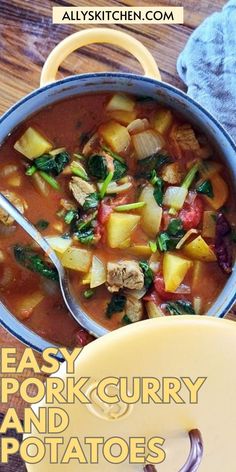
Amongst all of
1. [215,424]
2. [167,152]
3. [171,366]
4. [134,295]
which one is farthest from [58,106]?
[215,424]

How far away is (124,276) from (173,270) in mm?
114

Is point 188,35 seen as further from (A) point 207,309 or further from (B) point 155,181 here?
(A) point 207,309

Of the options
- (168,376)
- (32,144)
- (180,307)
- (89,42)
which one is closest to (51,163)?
(32,144)

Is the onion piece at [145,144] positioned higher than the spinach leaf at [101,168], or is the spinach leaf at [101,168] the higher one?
the onion piece at [145,144]

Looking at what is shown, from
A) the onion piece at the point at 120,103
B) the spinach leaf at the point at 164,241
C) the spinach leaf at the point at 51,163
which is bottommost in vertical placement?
the spinach leaf at the point at 164,241

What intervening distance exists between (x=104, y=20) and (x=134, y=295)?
667 mm

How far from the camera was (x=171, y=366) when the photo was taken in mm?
1782

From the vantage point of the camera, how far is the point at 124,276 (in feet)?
6.47

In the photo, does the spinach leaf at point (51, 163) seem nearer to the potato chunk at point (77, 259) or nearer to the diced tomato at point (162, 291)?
the potato chunk at point (77, 259)

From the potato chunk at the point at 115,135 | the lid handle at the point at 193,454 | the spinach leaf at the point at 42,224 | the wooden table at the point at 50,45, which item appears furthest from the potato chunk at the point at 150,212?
the lid handle at the point at 193,454

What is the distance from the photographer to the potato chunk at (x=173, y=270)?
2006 mm

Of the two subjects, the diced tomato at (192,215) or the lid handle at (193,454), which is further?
the diced tomato at (192,215)

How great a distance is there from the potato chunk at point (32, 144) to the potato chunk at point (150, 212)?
23 cm

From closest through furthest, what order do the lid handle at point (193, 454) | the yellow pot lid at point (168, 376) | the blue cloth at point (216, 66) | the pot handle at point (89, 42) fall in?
the lid handle at point (193, 454)
the yellow pot lid at point (168, 376)
the pot handle at point (89, 42)
the blue cloth at point (216, 66)
